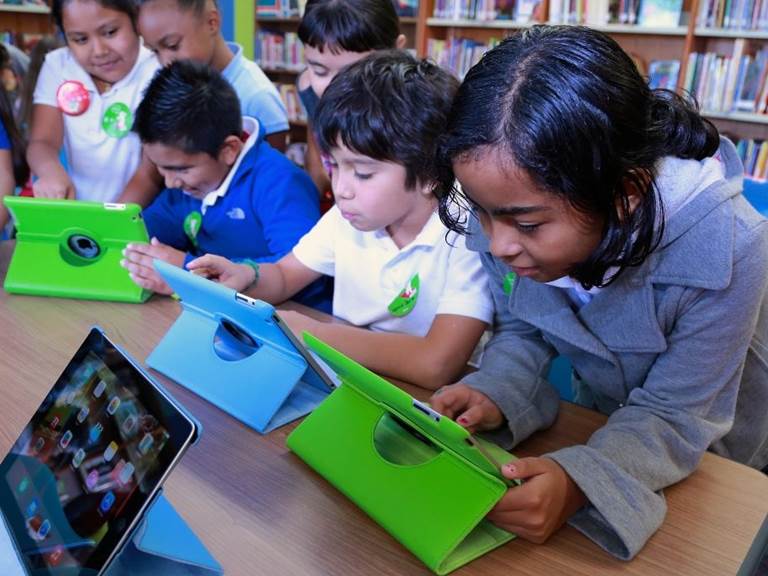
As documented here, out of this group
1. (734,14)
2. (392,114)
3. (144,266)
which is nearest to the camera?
(392,114)

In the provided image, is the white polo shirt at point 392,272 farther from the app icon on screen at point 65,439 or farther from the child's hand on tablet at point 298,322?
the app icon on screen at point 65,439

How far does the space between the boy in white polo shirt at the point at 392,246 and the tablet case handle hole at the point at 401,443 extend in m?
0.20

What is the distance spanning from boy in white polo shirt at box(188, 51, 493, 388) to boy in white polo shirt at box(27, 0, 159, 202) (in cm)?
82

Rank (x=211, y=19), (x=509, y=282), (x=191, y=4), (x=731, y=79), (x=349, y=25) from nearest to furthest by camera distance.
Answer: (x=509, y=282) → (x=349, y=25) → (x=191, y=4) → (x=211, y=19) → (x=731, y=79)

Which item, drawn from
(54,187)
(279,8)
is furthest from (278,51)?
(54,187)

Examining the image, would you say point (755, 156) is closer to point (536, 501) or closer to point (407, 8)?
point (407, 8)

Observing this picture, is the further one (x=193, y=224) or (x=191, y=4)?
(x=191, y=4)

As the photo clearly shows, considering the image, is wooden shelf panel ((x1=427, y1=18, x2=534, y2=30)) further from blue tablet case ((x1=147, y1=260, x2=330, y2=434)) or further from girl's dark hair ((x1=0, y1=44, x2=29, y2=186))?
blue tablet case ((x1=147, y1=260, x2=330, y2=434))

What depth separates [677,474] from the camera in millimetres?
767

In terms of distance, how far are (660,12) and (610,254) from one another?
113 inches

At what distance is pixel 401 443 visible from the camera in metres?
0.79

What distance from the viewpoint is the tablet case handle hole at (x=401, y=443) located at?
0.77 m

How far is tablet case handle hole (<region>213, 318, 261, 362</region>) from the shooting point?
0.97 meters

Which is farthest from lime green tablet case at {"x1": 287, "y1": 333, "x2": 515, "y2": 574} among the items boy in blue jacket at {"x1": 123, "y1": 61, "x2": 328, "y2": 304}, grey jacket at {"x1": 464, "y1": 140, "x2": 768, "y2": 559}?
boy in blue jacket at {"x1": 123, "y1": 61, "x2": 328, "y2": 304}
